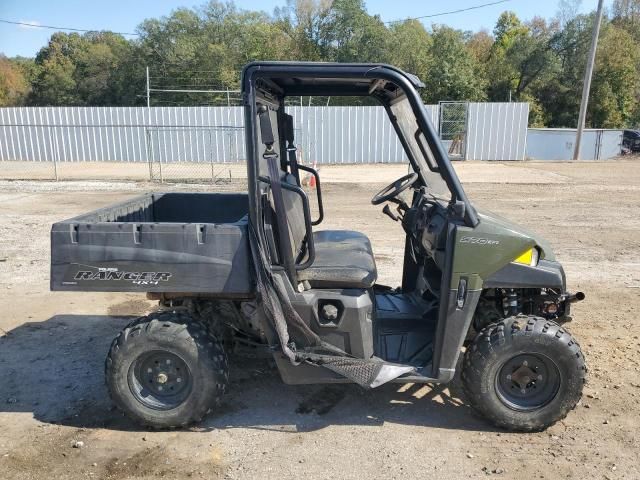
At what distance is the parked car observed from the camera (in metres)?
29.4

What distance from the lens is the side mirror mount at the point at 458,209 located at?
3213 millimetres

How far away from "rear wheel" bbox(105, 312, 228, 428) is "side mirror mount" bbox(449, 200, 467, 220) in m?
1.66

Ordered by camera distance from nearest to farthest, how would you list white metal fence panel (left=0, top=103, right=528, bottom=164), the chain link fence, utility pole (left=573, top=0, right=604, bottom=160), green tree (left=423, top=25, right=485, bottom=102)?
white metal fence panel (left=0, top=103, right=528, bottom=164)
the chain link fence
utility pole (left=573, top=0, right=604, bottom=160)
green tree (left=423, top=25, right=485, bottom=102)

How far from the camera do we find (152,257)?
337 cm

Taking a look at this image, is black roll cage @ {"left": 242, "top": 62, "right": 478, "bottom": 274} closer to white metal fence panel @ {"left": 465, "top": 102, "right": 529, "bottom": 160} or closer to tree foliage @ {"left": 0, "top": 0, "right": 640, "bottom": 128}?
white metal fence panel @ {"left": 465, "top": 102, "right": 529, "bottom": 160}

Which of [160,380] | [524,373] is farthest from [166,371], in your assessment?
[524,373]

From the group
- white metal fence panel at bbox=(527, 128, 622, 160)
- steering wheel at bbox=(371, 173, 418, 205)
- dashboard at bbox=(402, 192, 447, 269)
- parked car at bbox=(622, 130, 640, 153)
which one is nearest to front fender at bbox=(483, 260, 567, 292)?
dashboard at bbox=(402, 192, 447, 269)

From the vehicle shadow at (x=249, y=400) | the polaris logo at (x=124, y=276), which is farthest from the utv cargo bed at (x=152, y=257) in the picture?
the vehicle shadow at (x=249, y=400)

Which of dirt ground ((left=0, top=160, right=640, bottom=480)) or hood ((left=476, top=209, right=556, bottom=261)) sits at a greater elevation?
hood ((left=476, top=209, right=556, bottom=261))

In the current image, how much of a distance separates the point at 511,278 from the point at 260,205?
5.04 feet

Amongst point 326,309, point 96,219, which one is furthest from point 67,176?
point 326,309

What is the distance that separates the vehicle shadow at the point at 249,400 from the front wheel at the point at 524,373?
0.26 m

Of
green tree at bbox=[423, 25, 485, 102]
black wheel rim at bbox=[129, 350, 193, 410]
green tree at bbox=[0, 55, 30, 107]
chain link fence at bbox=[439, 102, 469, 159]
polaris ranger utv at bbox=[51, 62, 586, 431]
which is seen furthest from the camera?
green tree at bbox=[0, 55, 30, 107]

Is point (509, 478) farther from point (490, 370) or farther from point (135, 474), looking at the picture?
point (135, 474)
